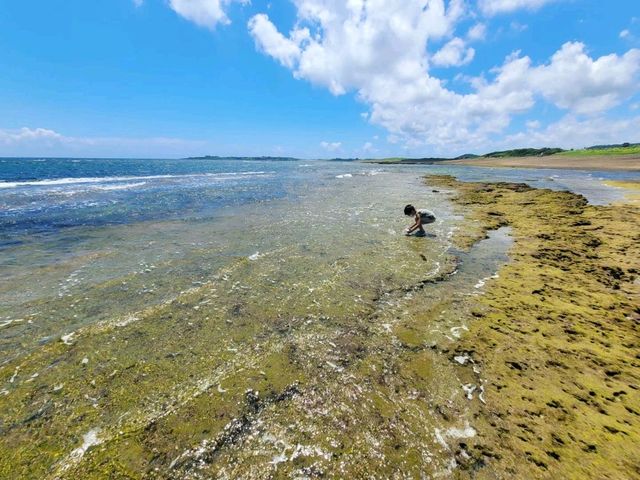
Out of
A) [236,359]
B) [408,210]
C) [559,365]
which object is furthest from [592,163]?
[236,359]

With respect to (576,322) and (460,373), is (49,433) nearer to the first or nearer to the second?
(460,373)

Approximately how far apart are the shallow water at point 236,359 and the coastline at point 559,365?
0.53m

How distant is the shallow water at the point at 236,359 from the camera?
490cm

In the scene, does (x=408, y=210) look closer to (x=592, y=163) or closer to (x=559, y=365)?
(x=559, y=365)

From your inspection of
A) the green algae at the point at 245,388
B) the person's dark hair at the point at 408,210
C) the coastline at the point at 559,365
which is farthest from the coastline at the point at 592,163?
the green algae at the point at 245,388

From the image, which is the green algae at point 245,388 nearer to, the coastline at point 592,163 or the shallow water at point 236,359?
the shallow water at point 236,359

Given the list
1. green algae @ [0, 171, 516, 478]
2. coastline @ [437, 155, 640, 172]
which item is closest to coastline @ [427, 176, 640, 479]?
green algae @ [0, 171, 516, 478]

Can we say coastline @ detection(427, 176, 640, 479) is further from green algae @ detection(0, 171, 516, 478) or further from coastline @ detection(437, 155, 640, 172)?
coastline @ detection(437, 155, 640, 172)

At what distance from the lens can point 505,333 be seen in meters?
7.74

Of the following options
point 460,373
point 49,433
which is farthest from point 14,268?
point 460,373

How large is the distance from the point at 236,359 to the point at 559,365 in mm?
6911

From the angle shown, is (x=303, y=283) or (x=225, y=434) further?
(x=303, y=283)

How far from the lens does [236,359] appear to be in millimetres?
7023

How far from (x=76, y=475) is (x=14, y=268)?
39.8 ft
